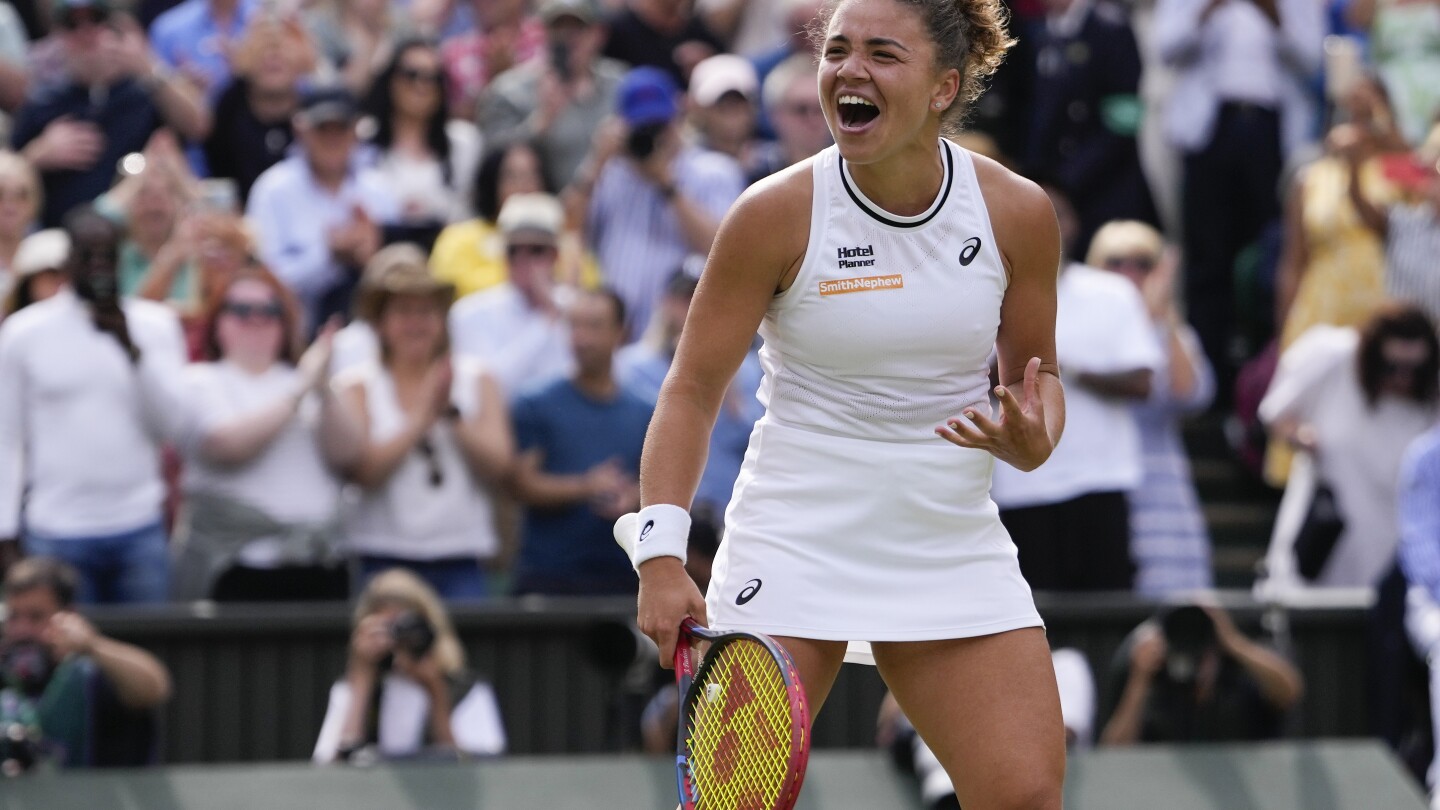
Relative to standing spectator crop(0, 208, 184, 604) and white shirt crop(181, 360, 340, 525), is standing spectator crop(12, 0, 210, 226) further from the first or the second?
white shirt crop(181, 360, 340, 525)

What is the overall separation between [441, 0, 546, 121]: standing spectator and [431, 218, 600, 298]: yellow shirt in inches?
56.4

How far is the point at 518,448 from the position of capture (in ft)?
26.7

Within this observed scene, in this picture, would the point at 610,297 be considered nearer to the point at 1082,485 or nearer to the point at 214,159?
the point at 1082,485

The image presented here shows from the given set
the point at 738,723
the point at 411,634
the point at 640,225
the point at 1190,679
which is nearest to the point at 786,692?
the point at 738,723

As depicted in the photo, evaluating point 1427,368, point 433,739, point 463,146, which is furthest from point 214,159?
point 1427,368

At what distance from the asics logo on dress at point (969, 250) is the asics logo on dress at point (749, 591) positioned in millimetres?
654

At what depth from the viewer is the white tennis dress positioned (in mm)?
3871

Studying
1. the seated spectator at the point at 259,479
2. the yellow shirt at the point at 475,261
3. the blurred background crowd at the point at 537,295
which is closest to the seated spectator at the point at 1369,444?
the blurred background crowd at the point at 537,295

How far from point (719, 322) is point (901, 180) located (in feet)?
1.35

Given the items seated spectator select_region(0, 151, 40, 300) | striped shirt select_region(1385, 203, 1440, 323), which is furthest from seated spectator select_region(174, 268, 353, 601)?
striped shirt select_region(1385, 203, 1440, 323)

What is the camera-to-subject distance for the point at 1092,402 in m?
8.13

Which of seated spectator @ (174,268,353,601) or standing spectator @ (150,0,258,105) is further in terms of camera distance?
standing spectator @ (150,0,258,105)

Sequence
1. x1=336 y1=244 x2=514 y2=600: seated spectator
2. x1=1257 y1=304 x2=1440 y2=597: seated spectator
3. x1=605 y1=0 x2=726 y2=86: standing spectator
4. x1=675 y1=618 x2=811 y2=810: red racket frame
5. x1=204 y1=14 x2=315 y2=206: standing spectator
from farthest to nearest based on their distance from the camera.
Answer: x1=605 y1=0 x2=726 y2=86: standing spectator, x1=204 y1=14 x2=315 y2=206: standing spectator, x1=1257 y1=304 x2=1440 y2=597: seated spectator, x1=336 y1=244 x2=514 y2=600: seated spectator, x1=675 y1=618 x2=811 y2=810: red racket frame

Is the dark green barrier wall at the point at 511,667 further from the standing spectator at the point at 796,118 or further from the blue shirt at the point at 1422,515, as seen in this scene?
the standing spectator at the point at 796,118
